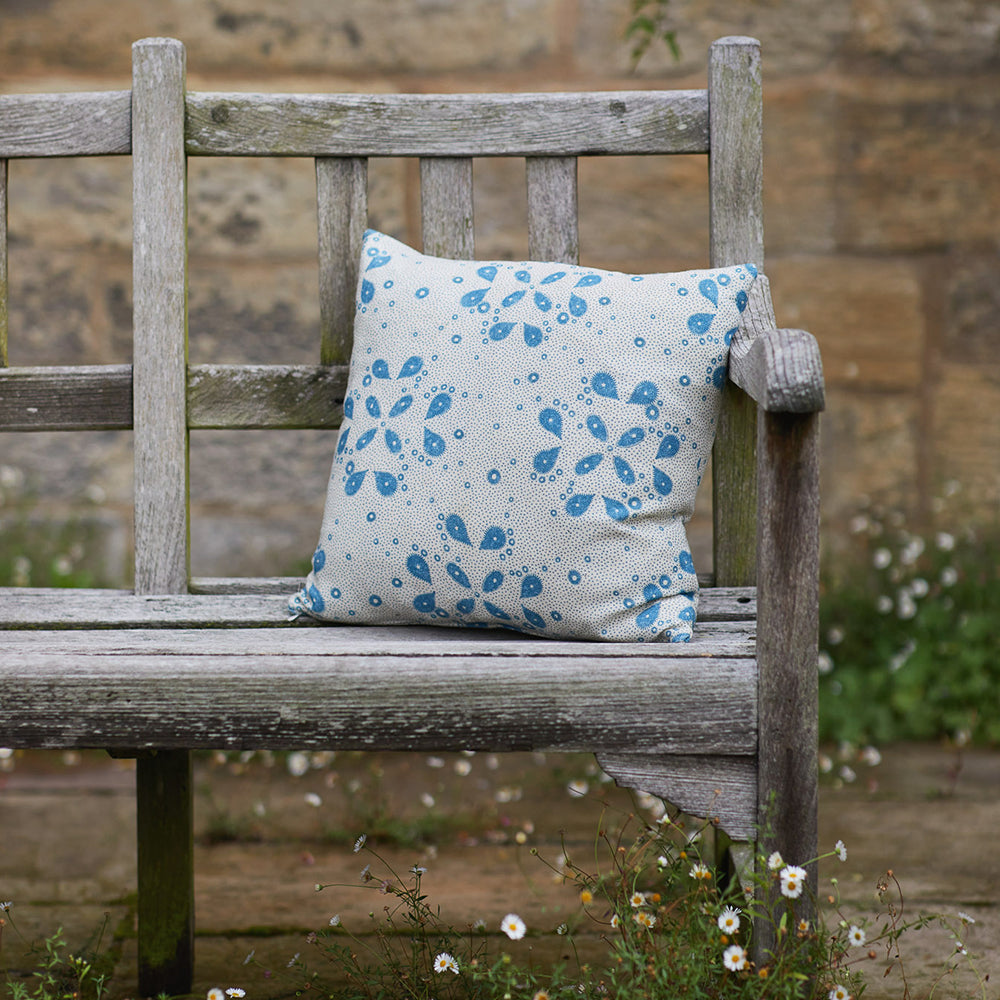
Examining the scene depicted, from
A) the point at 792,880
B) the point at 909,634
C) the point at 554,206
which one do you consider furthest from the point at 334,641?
the point at 909,634

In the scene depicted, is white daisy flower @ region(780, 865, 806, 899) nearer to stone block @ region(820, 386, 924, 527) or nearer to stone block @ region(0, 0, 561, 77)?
stone block @ region(820, 386, 924, 527)

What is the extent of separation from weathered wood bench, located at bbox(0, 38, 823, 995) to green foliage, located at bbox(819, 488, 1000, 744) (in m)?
1.07

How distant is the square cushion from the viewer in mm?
1262

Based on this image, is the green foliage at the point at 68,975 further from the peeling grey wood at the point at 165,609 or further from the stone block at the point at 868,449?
the stone block at the point at 868,449

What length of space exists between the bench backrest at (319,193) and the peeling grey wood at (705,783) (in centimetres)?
49

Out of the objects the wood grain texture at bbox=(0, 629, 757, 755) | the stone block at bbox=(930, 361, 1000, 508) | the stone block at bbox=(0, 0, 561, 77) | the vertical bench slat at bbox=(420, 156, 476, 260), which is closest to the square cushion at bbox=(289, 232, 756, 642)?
the wood grain texture at bbox=(0, 629, 757, 755)

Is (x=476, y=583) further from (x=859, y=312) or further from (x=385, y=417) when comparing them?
(x=859, y=312)

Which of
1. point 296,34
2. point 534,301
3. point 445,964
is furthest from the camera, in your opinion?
point 296,34

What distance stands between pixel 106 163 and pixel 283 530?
0.90 m

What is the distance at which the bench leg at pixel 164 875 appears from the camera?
1.51 m

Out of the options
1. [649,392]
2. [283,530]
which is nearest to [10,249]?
[283,530]

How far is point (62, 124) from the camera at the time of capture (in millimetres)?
1608

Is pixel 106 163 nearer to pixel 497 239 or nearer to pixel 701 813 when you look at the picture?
pixel 497 239

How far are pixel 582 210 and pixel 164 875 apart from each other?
1.73m
